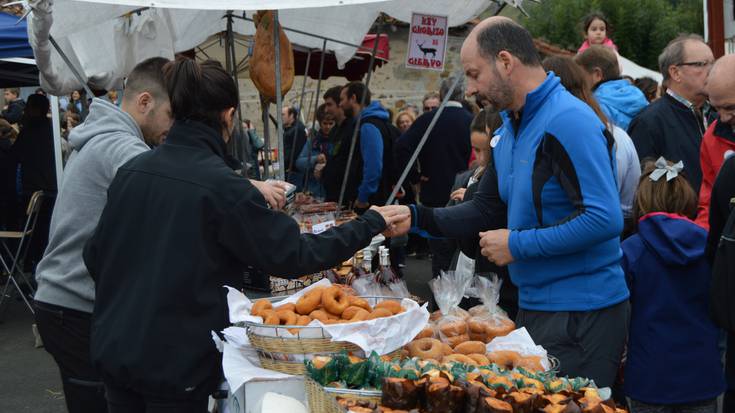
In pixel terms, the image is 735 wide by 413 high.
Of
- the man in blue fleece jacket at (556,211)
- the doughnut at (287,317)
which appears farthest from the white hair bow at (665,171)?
the doughnut at (287,317)

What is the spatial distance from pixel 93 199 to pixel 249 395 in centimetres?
126

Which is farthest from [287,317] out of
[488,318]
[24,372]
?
[24,372]

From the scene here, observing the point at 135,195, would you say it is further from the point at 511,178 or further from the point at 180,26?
the point at 180,26

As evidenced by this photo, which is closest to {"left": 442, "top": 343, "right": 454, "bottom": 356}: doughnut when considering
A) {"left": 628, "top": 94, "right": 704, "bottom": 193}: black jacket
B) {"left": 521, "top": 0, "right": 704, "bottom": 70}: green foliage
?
{"left": 628, "top": 94, "right": 704, "bottom": 193}: black jacket

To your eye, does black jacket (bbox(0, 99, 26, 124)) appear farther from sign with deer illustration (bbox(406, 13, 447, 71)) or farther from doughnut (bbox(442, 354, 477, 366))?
doughnut (bbox(442, 354, 477, 366))

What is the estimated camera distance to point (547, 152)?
2889 mm

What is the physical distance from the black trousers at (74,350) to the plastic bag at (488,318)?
1.57m

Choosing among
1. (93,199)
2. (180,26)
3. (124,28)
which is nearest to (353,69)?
(180,26)

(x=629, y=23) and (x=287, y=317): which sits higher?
(x=287, y=317)

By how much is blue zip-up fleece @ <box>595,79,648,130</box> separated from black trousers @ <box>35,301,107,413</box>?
11.5 feet

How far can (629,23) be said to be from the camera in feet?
112

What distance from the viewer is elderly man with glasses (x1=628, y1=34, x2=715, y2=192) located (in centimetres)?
501

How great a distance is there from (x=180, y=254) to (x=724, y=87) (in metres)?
2.14

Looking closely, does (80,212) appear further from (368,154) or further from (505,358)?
(368,154)
